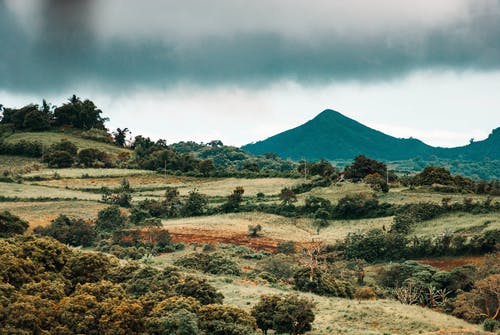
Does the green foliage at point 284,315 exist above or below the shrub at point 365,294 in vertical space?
above

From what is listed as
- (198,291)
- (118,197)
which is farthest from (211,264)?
(118,197)

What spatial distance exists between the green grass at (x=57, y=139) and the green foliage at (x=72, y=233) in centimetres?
8294

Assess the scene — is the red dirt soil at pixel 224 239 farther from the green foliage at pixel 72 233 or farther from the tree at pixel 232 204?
the tree at pixel 232 204

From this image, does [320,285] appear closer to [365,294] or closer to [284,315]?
[365,294]

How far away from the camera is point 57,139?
178875 millimetres

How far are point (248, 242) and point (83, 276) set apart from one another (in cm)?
A: 4555

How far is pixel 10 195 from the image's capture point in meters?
115

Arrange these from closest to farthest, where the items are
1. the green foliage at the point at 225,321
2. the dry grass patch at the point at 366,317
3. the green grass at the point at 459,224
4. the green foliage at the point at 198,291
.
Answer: the green foliage at the point at 225,321 < the dry grass patch at the point at 366,317 < the green foliage at the point at 198,291 < the green grass at the point at 459,224

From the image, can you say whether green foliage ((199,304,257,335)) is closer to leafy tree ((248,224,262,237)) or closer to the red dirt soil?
the red dirt soil

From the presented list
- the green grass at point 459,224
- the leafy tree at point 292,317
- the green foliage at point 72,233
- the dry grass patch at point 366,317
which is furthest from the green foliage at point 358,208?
the leafy tree at point 292,317

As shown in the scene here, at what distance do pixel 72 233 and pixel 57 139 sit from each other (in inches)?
3797

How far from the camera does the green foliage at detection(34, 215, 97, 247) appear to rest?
287 ft

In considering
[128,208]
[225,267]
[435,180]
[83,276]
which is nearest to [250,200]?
[128,208]

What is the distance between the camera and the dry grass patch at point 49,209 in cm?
9990
